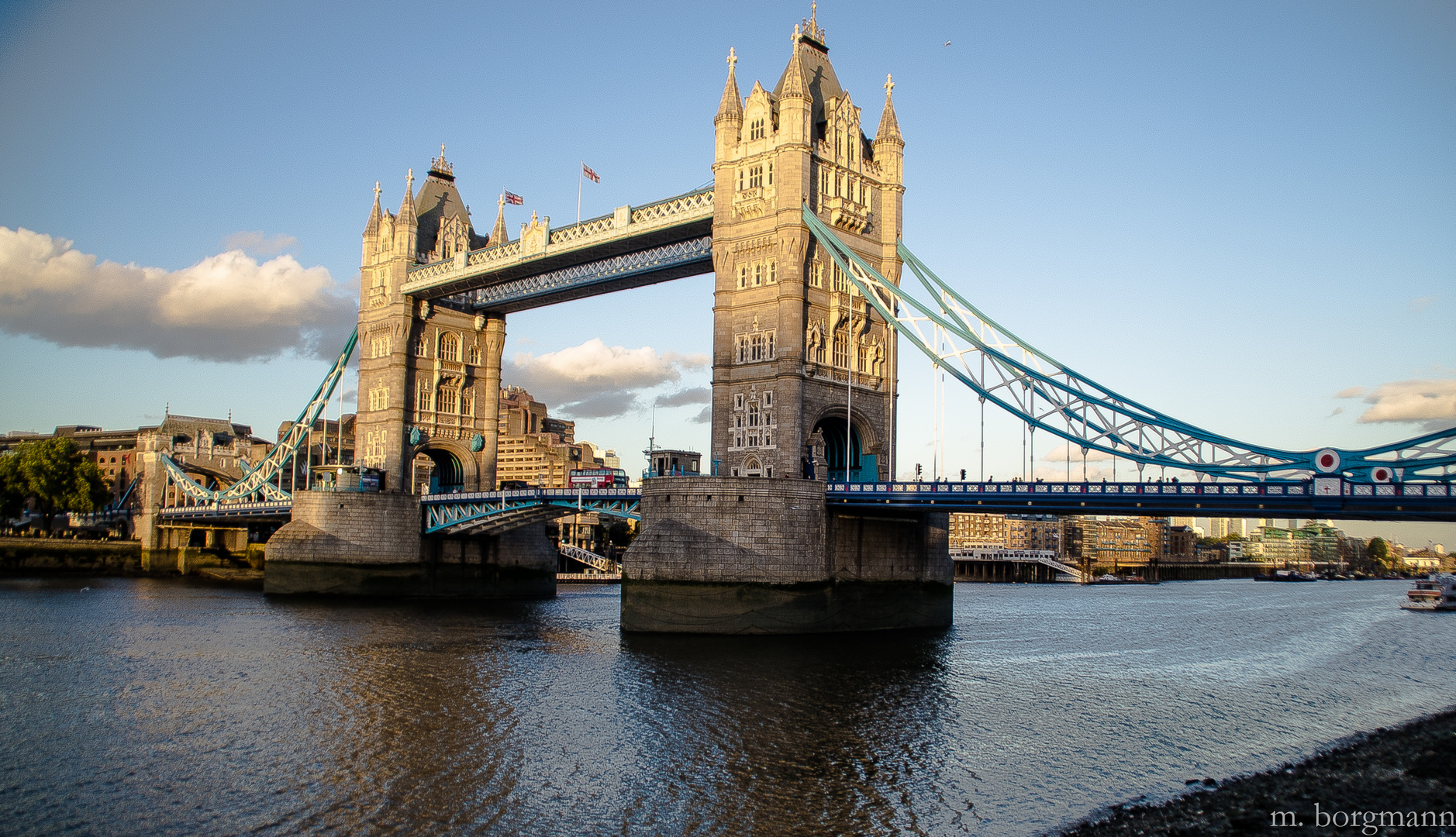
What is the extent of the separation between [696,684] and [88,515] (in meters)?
84.1

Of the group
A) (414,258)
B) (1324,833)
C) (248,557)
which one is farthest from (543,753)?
(248,557)

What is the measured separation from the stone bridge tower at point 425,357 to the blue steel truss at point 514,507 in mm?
6517

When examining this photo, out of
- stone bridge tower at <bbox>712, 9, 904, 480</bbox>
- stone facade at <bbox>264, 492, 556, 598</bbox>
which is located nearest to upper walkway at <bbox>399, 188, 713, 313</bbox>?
stone bridge tower at <bbox>712, 9, 904, 480</bbox>

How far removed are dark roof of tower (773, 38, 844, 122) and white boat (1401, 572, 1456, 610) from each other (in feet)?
169

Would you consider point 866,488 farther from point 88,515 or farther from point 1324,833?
point 88,515

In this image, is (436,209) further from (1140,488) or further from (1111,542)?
(1111,542)

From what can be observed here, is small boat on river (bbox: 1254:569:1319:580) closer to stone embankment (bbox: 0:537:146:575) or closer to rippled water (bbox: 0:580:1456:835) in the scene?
rippled water (bbox: 0:580:1456:835)

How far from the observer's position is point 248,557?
84.0 meters

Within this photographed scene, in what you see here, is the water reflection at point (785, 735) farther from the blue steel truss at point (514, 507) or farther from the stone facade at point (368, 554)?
the stone facade at point (368, 554)

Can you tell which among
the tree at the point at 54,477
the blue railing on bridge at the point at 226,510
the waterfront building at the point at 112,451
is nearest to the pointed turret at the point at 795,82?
the blue railing on bridge at the point at 226,510

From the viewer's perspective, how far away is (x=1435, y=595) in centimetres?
6888

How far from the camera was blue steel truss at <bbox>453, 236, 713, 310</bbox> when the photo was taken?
169 feet

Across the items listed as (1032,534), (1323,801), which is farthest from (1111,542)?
(1323,801)

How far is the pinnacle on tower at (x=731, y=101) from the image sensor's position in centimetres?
4703
